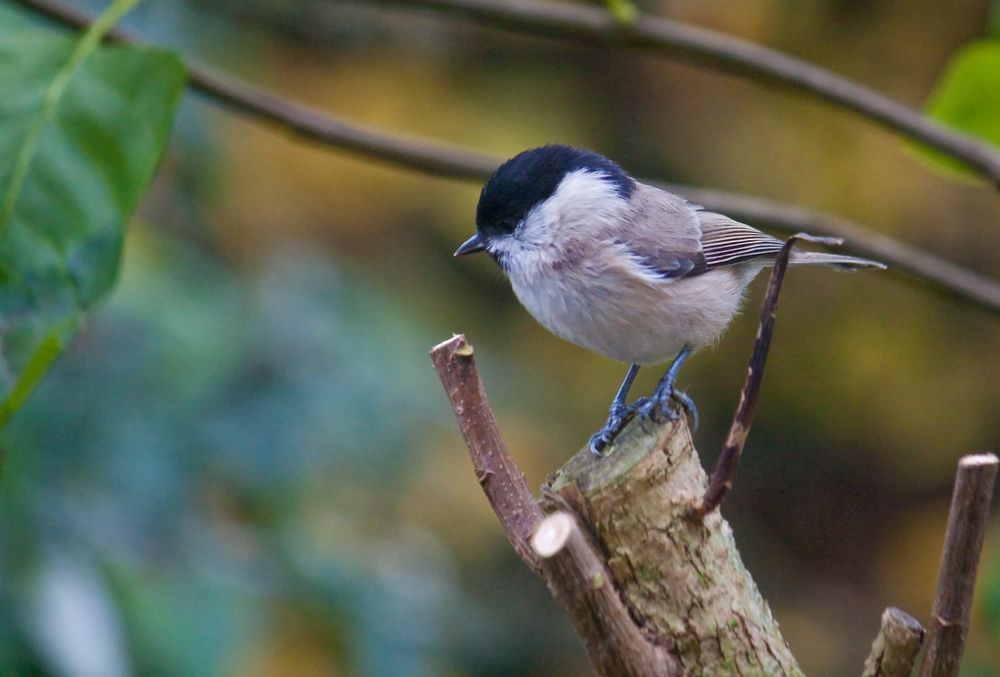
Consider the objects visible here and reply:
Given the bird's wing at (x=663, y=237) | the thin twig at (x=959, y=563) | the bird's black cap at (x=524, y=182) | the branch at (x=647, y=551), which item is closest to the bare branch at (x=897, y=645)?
the thin twig at (x=959, y=563)

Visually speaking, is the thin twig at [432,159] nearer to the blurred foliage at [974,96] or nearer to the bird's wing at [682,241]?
the bird's wing at [682,241]

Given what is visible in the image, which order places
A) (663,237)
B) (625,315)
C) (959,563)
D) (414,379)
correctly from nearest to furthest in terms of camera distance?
(959,563) → (625,315) → (663,237) → (414,379)

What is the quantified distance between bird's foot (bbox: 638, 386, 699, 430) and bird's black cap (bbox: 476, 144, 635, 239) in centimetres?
60

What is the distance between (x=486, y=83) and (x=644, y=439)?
336 cm

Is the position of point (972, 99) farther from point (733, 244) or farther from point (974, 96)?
point (733, 244)

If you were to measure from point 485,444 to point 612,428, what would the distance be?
0.36 metres

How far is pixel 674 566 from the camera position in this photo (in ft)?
6.00

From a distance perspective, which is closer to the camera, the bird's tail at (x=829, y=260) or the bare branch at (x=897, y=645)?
the bare branch at (x=897, y=645)

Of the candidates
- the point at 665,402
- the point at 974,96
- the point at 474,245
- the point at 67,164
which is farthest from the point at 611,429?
the point at 974,96

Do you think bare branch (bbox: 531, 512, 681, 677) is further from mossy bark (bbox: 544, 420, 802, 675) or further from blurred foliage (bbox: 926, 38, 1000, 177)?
blurred foliage (bbox: 926, 38, 1000, 177)

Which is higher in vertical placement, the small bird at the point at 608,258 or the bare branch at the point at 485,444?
the small bird at the point at 608,258

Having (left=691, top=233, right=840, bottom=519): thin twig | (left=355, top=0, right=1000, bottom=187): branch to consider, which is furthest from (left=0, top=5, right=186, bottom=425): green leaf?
(left=691, top=233, right=840, bottom=519): thin twig

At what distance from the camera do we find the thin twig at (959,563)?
5.20 ft

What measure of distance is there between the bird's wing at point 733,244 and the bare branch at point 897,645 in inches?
42.6
